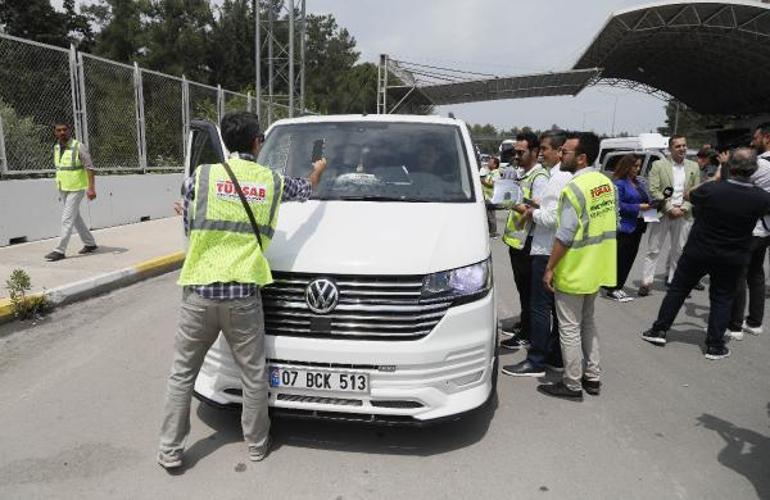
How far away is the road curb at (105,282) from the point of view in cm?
610

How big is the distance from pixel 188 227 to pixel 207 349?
0.67 meters

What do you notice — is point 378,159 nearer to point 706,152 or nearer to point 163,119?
point 706,152

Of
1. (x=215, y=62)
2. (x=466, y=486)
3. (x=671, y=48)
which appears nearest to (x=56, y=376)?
(x=466, y=486)

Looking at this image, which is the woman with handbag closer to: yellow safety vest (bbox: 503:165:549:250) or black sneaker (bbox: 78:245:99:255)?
yellow safety vest (bbox: 503:165:549:250)

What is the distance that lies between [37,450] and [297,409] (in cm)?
154

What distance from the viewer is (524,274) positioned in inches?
203

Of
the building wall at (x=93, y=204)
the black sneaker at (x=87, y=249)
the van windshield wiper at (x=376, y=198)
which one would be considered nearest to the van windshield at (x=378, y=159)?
the van windshield wiper at (x=376, y=198)

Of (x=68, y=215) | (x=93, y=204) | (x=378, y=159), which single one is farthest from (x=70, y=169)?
(x=378, y=159)

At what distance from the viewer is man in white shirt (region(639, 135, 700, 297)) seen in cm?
747

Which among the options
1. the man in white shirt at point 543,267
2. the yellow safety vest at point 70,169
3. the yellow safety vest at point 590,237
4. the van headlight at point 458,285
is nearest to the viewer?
the van headlight at point 458,285

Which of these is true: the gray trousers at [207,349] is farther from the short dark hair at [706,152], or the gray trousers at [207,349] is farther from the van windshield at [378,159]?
the short dark hair at [706,152]

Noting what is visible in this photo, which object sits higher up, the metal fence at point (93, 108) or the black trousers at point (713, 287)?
the metal fence at point (93, 108)

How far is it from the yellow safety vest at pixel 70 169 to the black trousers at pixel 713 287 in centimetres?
752

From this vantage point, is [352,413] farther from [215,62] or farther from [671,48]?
[215,62]
